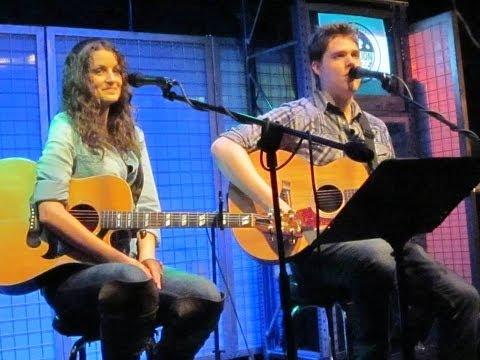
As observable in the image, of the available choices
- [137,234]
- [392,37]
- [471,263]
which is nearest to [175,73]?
[392,37]

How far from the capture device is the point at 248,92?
3986 mm

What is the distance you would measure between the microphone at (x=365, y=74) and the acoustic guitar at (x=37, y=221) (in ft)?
1.98

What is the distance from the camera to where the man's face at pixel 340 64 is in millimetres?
2979

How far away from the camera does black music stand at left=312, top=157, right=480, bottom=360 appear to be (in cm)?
195

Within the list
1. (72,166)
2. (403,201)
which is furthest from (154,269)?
(403,201)

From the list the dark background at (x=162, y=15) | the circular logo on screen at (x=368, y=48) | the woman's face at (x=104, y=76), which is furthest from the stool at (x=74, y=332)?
the circular logo on screen at (x=368, y=48)

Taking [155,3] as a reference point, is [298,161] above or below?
below

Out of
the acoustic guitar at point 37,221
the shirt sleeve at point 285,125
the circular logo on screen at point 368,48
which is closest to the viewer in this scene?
the acoustic guitar at point 37,221

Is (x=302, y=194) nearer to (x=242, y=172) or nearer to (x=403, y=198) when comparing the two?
(x=242, y=172)

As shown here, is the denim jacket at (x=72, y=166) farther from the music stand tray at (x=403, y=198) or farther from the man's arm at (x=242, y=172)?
the music stand tray at (x=403, y=198)

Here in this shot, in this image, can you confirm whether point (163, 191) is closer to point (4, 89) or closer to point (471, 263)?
point (4, 89)

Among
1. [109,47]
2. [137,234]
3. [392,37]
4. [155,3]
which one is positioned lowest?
[137,234]

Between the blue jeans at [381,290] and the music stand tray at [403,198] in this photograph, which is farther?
the blue jeans at [381,290]

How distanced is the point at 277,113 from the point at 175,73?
109 centimetres
